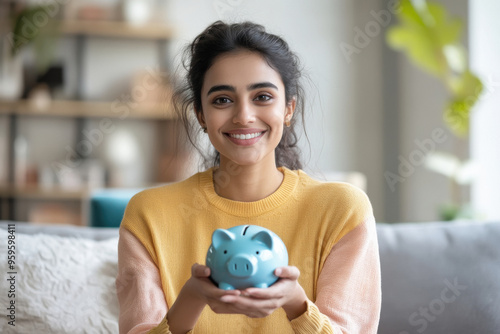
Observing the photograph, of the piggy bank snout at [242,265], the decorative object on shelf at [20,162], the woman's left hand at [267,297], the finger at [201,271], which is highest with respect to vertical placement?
the piggy bank snout at [242,265]

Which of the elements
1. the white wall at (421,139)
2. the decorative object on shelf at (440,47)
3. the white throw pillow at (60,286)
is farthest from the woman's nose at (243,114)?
the white wall at (421,139)

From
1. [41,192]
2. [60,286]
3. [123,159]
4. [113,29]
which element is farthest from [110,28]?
[60,286]

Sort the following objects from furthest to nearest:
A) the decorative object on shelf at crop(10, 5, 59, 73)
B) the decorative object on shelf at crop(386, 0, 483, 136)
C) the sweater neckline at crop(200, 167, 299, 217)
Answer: the decorative object on shelf at crop(10, 5, 59, 73), the decorative object on shelf at crop(386, 0, 483, 136), the sweater neckline at crop(200, 167, 299, 217)

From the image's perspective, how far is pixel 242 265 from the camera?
38.9 inches

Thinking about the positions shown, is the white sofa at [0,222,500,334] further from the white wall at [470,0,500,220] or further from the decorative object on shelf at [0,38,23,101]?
the decorative object on shelf at [0,38,23,101]

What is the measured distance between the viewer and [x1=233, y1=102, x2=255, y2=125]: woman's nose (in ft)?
4.16

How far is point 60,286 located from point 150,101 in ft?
10.8

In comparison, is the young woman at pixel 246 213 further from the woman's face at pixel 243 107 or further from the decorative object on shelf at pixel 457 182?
the decorative object on shelf at pixel 457 182

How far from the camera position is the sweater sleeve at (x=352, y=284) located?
128cm

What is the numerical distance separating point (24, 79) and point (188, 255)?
387 cm

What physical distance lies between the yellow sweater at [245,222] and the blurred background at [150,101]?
299 centimetres

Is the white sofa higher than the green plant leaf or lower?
lower

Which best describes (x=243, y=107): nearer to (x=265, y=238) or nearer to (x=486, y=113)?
(x=265, y=238)

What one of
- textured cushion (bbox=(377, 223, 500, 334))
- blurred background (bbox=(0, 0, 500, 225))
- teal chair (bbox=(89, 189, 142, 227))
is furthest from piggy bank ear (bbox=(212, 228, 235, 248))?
blurred background (bbox=(0, 0, 500, 225))
